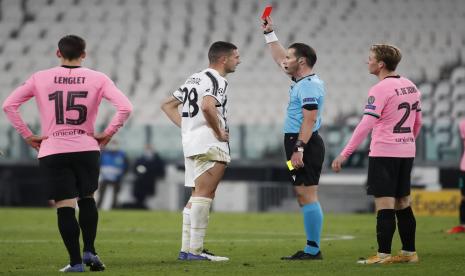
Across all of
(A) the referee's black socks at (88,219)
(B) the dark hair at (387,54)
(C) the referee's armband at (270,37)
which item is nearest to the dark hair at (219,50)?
(C) the referee's armband at (270,37)

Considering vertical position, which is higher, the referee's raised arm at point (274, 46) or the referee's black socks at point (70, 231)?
the referee's raised arm at point (274, 46)

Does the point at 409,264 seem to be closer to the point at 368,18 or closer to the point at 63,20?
the point at 368,18

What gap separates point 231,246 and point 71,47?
4.81 m

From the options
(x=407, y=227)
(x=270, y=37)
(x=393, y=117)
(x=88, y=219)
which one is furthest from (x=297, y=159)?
(x=88, y=219)

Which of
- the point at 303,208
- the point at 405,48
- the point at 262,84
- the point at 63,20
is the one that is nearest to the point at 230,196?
the point at 262,84

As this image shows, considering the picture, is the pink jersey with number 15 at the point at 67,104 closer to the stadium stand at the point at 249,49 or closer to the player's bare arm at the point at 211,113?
the player's bare arm at the point at 211,113

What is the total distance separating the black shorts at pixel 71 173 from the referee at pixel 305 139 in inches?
81.0

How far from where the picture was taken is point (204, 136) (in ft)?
35.1

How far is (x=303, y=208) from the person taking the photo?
10.7 metres

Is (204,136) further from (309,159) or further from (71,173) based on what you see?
(71,173)

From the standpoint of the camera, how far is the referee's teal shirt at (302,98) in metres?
10.6

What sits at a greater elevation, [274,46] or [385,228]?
[274,46]

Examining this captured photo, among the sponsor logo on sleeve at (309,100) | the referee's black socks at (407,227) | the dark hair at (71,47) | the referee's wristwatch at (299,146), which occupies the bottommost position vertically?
the referee's black socks at (407,227)

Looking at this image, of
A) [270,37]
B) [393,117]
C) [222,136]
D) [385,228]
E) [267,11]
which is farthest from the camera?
[270,37]
